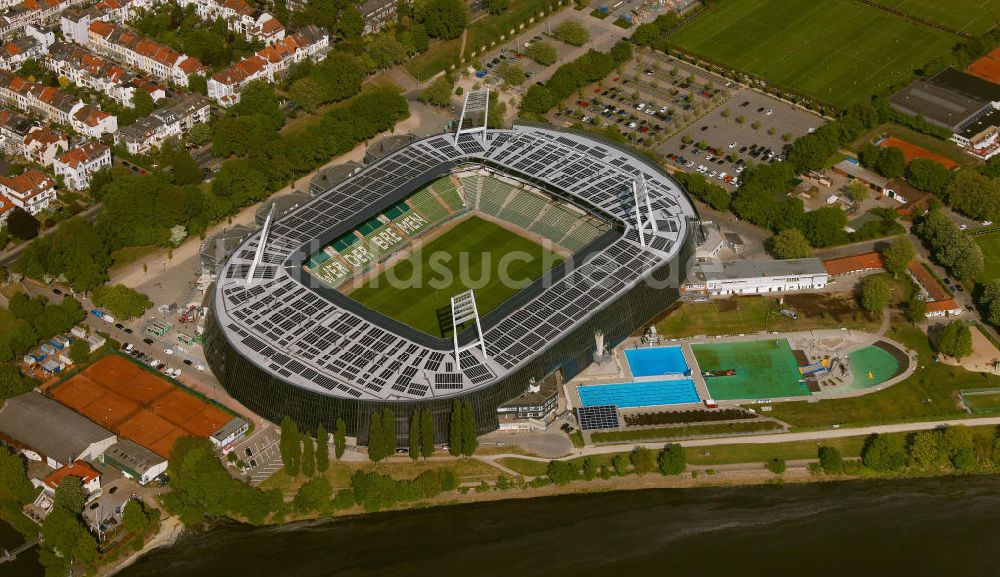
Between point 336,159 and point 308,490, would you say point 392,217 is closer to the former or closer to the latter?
point 336,159

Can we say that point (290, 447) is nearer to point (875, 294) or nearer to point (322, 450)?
point (322, 450)

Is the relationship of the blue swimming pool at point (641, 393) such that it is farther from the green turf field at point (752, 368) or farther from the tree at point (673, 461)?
the tree at point (673, 461)

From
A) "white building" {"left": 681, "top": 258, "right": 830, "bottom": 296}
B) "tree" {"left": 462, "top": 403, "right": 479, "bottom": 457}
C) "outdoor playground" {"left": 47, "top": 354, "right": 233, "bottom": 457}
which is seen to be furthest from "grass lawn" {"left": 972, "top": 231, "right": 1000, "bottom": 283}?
"outdoor playground" {"left": 47, "top": 354, "right": 233, "bottom": 457}

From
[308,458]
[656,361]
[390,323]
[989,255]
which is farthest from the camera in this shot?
[989,255]

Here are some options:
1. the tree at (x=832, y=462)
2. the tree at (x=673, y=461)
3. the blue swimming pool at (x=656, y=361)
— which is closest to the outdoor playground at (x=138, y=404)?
the blue swimming pool at (x=656, y=361)

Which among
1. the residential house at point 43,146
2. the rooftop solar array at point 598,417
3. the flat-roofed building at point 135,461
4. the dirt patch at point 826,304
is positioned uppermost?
the residential house at point 43,146

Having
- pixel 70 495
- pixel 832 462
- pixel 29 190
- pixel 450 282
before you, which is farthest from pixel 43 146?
pixel 832 462

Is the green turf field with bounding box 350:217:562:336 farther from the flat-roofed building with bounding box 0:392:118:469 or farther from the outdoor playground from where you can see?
the flat-roofed building with bounding box 0:392:118:469
